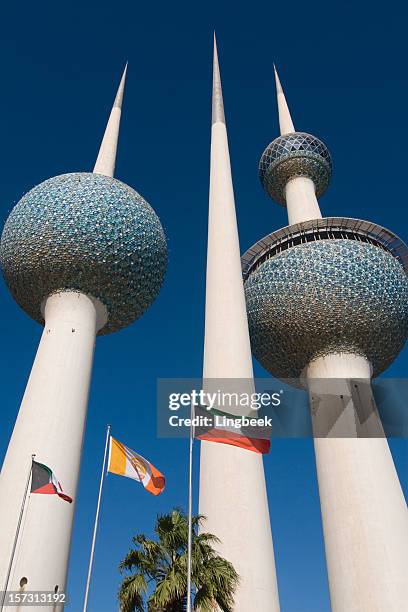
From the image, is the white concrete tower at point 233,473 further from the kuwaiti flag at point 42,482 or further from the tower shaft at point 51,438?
the kuwaiti flag at point 42,482

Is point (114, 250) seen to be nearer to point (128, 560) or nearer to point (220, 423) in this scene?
point (220, 423)

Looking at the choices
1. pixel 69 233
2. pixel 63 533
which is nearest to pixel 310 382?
pixel 69 233

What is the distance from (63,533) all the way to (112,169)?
23067mm

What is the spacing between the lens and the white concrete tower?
19531 millimetres

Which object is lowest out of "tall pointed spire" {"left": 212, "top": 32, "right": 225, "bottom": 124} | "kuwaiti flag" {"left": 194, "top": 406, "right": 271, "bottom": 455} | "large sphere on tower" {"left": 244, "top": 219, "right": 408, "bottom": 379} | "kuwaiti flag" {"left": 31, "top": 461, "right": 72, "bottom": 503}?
"kuwaiti flag" {"left": 31, "top": 461, "right": 72, "bottom": 503}

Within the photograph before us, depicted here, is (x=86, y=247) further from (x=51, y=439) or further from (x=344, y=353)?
(x=344, y=353)

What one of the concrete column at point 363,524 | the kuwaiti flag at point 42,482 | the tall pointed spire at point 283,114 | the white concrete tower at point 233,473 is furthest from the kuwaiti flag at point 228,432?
the tall pointed spire at point 283,114

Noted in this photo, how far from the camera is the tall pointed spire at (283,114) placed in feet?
178

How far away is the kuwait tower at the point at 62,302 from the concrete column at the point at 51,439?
0.04 metres

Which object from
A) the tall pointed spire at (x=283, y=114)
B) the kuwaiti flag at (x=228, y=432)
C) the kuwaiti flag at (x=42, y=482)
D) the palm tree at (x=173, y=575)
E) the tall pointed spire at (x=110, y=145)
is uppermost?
the tall pointed spire at (x=283, y=114)

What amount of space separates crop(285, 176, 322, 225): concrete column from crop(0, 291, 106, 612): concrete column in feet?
70.8

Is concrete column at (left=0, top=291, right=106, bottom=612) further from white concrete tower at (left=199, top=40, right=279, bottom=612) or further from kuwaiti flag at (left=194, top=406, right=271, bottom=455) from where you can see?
kuwaiti flag at (left=194, top=406, right=271, bottom=455)

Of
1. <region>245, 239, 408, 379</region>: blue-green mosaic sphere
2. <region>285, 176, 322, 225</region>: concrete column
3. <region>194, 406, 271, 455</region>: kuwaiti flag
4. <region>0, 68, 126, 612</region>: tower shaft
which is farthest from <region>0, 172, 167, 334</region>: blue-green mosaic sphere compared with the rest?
<region>285, 176, 322, 225</region>: concrete column

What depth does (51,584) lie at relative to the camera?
19953mm
